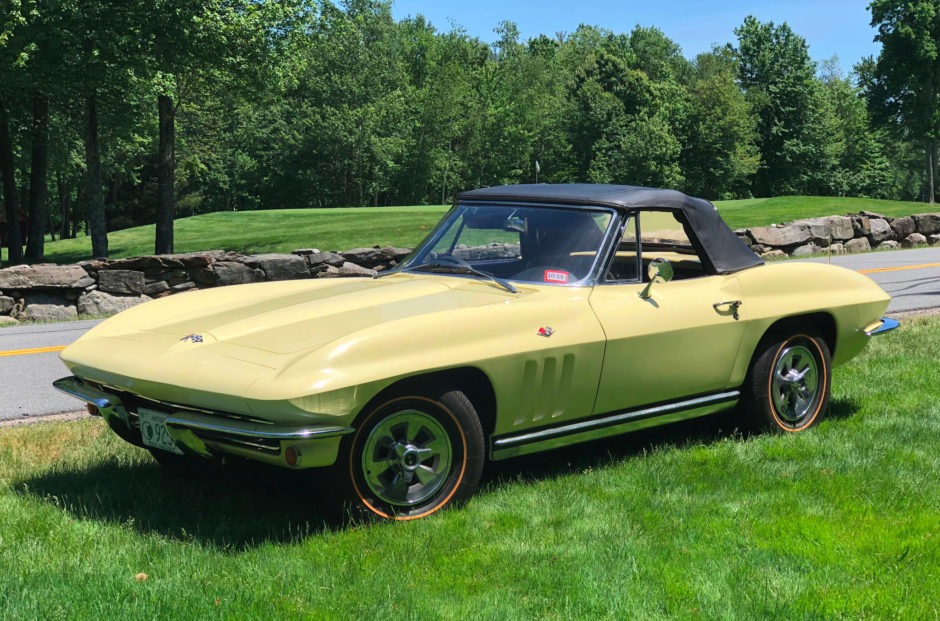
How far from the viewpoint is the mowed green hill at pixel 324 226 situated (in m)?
27.0

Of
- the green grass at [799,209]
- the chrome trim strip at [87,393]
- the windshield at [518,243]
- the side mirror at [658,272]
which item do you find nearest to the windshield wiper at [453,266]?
the windshield at [518,243]

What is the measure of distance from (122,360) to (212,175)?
70.1 meters

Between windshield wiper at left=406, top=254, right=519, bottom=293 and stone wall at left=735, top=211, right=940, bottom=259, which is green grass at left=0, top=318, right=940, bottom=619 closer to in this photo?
windshield wiper at left=406, top=254, right=519, bottom=293

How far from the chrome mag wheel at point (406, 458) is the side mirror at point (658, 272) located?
1449 millimetres

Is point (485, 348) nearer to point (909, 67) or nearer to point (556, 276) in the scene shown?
point (556, 276)

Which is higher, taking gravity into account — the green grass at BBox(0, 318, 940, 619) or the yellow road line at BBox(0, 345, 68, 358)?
the green grass at BBox(0, 318, 940, 619)

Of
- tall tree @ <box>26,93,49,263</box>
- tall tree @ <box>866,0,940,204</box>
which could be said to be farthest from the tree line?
tall tree @ <box>26,93,49,263</box>

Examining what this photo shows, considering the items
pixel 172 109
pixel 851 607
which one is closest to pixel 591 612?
pixel 851 607

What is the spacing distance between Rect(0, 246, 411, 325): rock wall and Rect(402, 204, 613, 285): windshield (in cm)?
871

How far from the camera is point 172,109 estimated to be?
25891 millimetres

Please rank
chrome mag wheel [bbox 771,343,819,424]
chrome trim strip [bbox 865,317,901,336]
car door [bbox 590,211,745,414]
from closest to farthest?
1. car door [bbox 590,211,745,414]
2. chrome mag wheel [bbox 771,343,819,424]
3. chrome trim strip [bbox 865,317,901,336]

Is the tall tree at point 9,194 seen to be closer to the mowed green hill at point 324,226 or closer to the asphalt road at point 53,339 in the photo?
the mowed green hill at point 324,226

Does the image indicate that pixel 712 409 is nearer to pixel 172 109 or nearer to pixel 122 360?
pixel 122 360

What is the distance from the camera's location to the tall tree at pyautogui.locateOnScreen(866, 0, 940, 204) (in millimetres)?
58906
